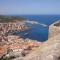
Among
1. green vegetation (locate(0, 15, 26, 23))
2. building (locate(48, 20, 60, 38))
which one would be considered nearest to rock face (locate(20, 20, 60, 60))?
building (locate(48, 20, 60, 38))

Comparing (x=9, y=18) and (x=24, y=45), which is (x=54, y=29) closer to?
(x=24, y=45)

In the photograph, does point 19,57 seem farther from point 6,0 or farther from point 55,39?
point 6,0

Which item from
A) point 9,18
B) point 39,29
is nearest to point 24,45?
point 39,29

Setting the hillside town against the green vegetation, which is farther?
the green vegetation

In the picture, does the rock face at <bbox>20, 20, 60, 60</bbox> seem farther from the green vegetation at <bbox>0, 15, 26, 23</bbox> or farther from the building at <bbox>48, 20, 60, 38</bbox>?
the green vegetation at <bbox>0, 15, 26, 23</bbox>

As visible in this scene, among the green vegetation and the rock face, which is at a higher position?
the green vegetation

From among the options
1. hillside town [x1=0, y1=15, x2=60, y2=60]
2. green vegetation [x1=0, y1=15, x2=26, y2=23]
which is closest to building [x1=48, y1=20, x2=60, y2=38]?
hillside town [x1=0, y1=15, x2=60, y2=60]

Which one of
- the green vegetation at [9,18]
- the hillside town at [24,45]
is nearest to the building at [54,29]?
the hillside town at [24,45]

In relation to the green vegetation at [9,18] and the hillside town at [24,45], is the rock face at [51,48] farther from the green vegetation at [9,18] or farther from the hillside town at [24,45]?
the green vegetation at [9,18]

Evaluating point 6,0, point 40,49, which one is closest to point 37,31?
point 40,49
